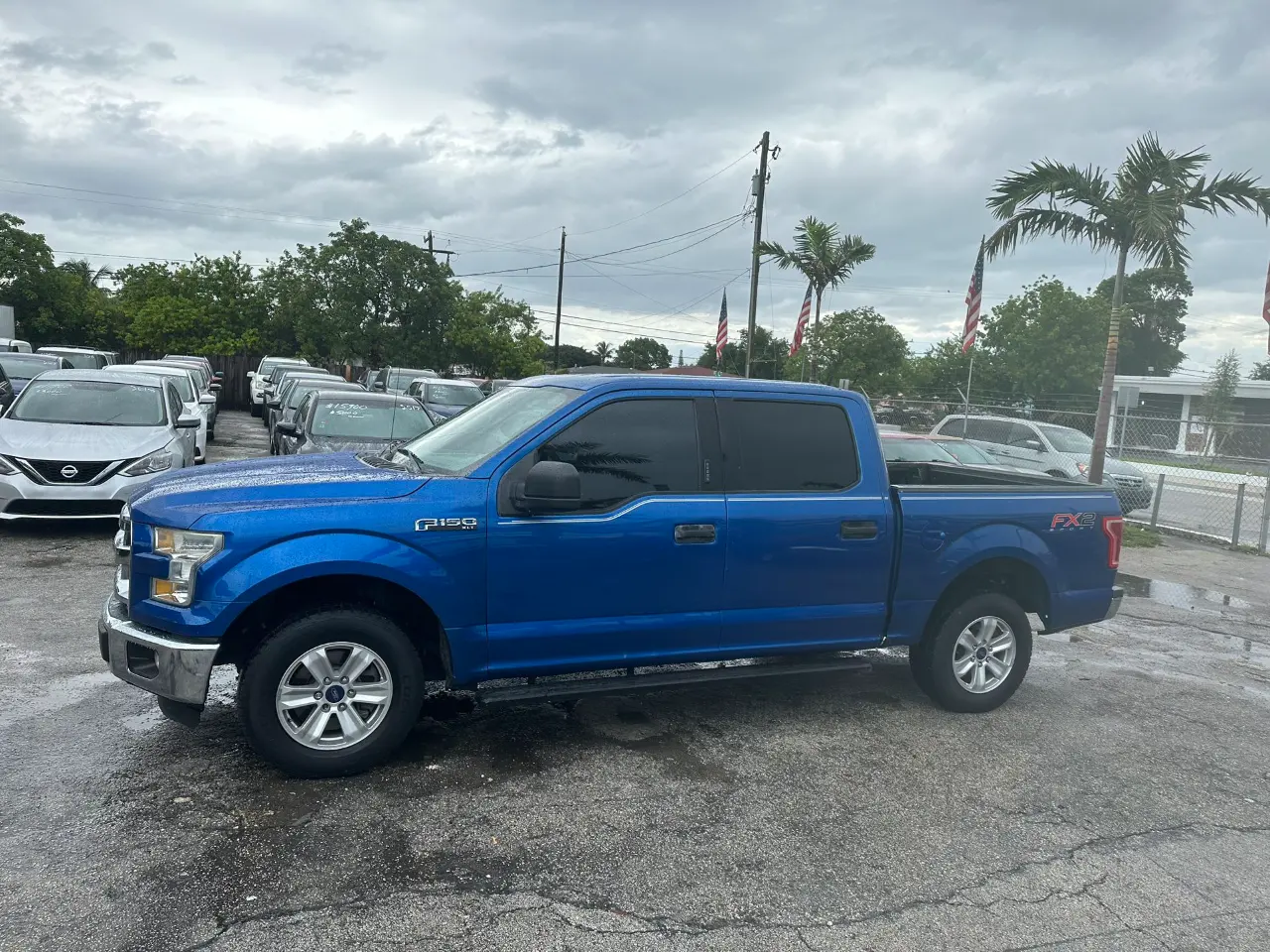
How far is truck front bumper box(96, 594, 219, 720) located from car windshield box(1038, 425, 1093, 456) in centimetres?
1630

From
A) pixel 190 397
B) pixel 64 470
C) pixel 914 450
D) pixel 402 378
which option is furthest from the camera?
pixel 402 378

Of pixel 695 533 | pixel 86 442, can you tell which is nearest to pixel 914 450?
pixel 695 533

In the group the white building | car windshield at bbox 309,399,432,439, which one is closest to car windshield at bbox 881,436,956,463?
car windshield at bbox 309,399,432,439

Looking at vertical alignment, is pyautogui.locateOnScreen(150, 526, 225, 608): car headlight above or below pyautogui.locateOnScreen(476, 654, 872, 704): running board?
above

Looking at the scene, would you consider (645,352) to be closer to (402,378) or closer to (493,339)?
(493,339)

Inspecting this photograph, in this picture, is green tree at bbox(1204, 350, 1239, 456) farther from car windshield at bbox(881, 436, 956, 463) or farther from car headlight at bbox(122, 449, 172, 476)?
car headlight at bbox(122, 449, 172, 476)

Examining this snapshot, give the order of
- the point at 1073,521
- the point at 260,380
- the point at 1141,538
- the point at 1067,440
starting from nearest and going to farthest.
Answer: the point at 1073,521
the point at 1141,538
the point at 1067,440
the point at 260,380

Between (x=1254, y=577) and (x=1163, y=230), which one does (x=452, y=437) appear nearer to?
(x=1254, y=577)

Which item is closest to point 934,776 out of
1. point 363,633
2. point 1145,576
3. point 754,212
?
point 363,633

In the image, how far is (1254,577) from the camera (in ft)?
40.6

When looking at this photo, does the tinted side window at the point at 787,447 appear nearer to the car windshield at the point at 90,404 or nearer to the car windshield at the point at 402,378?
the car windshield at the point at 90,404

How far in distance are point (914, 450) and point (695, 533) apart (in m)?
8.16

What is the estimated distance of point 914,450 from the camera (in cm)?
1246

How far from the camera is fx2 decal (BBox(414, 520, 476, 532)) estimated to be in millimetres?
4480
